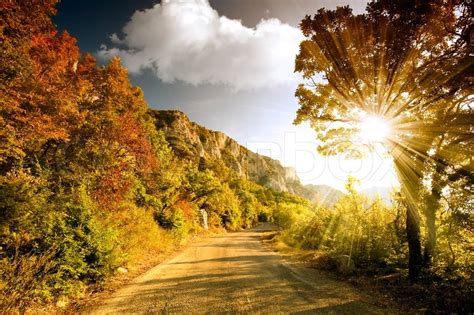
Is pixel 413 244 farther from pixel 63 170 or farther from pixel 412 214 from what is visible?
pixel 63 170

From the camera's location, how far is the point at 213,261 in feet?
44.5

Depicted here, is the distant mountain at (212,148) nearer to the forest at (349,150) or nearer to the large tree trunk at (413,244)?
the forest at (349,150)

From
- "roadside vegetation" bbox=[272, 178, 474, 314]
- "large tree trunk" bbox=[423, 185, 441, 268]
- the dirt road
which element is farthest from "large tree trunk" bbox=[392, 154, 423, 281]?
the dirt road

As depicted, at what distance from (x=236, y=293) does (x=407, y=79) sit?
8.07 m

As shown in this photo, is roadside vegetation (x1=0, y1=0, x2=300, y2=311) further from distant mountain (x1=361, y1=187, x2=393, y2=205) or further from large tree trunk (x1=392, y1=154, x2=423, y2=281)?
distant mountain (x1=361, y1=187, x2=393, y2=205)

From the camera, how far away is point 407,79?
320 inches

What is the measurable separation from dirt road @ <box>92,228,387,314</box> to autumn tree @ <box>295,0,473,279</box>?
3055mm

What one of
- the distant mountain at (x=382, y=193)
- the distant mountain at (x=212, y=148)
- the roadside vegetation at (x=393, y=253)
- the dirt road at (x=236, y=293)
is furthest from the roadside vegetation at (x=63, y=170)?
the distant mountain at (x=212, y=148)

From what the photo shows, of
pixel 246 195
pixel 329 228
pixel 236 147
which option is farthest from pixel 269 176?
pixel 329 228

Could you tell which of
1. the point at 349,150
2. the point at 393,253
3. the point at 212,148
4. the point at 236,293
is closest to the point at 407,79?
the point at 349,150

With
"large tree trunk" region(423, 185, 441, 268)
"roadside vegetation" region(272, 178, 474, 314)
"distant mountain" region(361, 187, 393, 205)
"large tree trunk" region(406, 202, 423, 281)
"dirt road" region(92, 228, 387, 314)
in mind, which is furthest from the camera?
"distant mountain" region(361, 187, 393, 205)

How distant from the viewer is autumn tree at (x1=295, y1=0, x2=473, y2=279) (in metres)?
7.36

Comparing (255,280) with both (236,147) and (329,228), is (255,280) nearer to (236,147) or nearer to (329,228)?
(329,228)

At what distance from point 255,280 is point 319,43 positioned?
27.7ft
